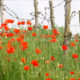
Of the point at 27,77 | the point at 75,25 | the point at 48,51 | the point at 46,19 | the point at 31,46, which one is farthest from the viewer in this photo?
the point at 75,25

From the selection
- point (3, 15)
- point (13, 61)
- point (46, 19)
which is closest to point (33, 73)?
point (13, 61)

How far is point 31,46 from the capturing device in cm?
599

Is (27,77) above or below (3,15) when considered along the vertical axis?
below

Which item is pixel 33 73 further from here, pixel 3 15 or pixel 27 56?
pixel 3 15

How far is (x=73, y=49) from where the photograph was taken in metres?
7.18

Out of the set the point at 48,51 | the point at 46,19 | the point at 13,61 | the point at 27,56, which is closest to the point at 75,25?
the point at 46,19

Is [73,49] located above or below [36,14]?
below

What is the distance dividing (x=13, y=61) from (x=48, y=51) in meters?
2.50

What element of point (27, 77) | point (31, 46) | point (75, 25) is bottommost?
point (27, 77)

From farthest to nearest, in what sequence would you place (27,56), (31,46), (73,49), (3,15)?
(3,15) < (73,49) < (31,46) < (27,56)

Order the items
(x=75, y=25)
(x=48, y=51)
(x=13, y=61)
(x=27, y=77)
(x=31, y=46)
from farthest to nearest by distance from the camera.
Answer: (x=75, y=25), (x=48, y=51), (x=31, y=46), (x=13, y=61), (x=27, y=77)

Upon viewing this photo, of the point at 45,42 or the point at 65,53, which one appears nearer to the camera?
the point at 65,53

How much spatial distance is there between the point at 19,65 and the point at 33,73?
31 cm

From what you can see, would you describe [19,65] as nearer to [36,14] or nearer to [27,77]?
[27,77]
